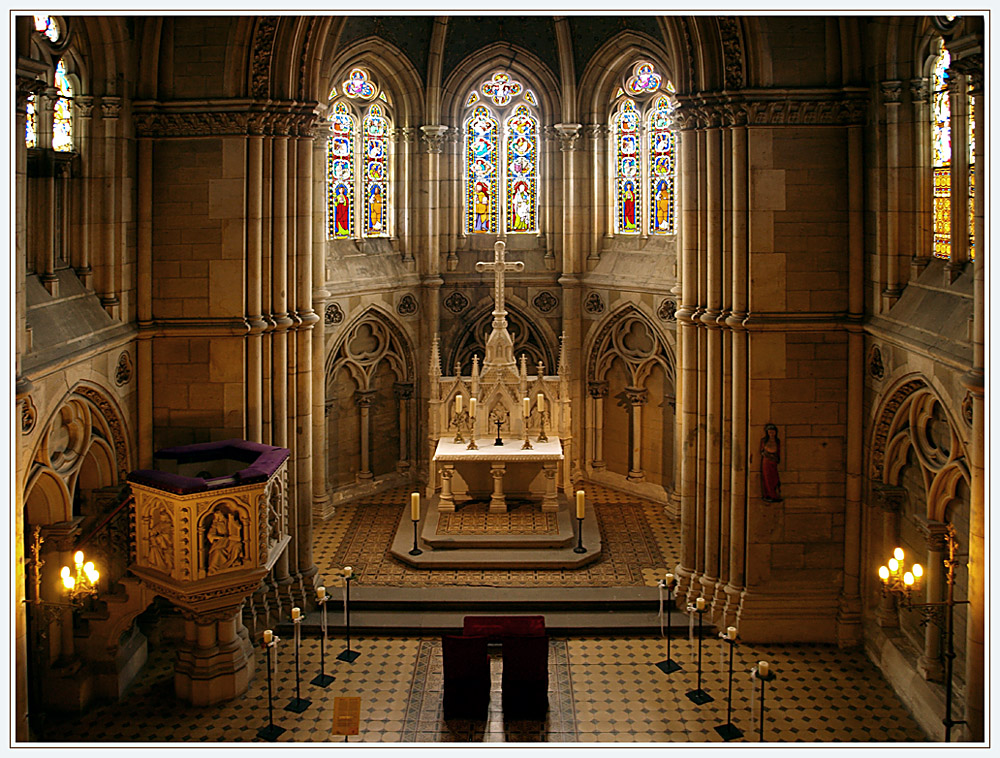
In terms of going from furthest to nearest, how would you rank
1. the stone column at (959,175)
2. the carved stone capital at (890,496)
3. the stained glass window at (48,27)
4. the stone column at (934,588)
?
the carved stone capital at (890,496), the stone column at (934,588), the stone column at (959,175), the stained glass window at (48,27)

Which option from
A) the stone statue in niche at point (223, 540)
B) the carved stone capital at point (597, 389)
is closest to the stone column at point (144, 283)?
the stone statue in niche at point (223, 540)

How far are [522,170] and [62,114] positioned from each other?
11548 millimetres

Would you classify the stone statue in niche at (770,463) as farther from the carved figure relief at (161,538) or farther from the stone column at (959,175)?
the carved figure relief at (161,538)

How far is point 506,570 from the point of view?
20.2m

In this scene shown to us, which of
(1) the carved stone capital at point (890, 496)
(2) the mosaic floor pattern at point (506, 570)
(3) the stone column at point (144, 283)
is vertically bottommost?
(2) the mosaic floor pattern at point (506, 570)

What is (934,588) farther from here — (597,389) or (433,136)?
Answer: (433,136)

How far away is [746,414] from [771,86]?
175 inches

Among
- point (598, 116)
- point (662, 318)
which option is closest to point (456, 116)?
point (598, 116)

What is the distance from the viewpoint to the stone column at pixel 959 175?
1462 cm

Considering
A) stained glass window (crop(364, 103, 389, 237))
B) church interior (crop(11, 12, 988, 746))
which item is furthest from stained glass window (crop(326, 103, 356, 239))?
church interior (crop(11, 12, 988, 746))

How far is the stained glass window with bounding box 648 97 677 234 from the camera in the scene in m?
24.6

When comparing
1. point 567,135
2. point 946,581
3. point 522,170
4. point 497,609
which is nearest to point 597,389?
point 522,170

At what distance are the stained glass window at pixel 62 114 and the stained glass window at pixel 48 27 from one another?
0.65m

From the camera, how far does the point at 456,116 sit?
25.3m
